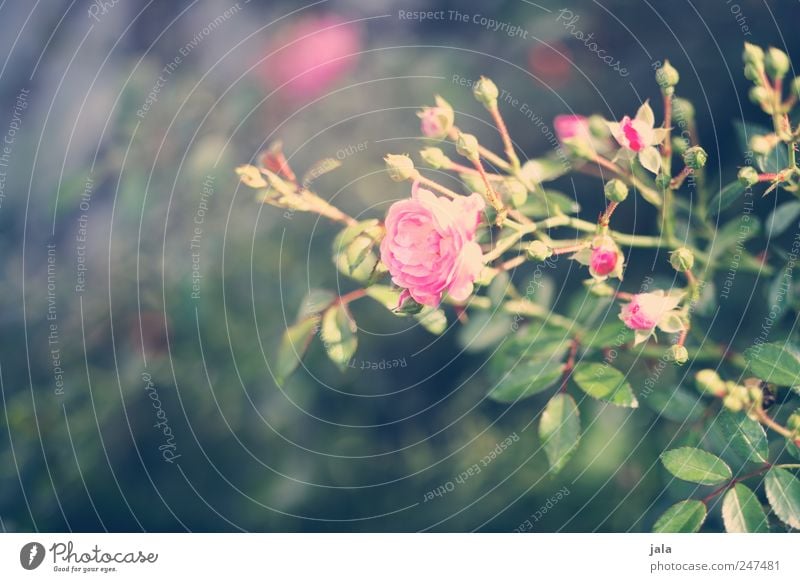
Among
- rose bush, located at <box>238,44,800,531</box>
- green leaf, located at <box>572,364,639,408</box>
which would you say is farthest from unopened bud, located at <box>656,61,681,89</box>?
green leaf, located at <box>572,364,639,408</box>

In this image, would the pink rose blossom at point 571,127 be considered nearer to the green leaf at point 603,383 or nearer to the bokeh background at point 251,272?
the bokeh background at point 251,272

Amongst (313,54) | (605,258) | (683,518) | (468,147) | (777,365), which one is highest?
(313,54)

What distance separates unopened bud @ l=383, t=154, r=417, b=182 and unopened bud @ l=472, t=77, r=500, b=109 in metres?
0.07

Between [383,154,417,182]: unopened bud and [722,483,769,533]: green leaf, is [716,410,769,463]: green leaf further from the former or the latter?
[383,154,417,182]: unopened bud

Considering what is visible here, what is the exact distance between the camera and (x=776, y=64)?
64 cm

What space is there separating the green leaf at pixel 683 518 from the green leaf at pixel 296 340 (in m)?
0.33

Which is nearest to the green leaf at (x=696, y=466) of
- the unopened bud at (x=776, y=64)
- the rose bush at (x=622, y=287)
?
the rose bush at (x=622, y=287)

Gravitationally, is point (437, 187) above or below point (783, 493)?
above

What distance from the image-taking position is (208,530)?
68cm

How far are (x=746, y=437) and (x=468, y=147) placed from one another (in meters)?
0.32

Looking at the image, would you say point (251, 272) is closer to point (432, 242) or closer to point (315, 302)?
point (315, 302)

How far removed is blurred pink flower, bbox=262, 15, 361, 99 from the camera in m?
0.66

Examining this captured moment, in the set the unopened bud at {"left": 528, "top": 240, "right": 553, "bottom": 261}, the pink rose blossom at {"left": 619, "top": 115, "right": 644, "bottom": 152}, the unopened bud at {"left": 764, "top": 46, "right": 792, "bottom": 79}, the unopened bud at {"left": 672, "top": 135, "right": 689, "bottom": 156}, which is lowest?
the unopened bud at {"left": 528, "top": 240, "right": 553, "bottom": 261}
